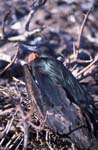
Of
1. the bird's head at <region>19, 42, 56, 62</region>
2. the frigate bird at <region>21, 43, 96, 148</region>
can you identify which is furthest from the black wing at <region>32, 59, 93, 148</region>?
the bird's head at <region>19, 42, 56, 62</region>

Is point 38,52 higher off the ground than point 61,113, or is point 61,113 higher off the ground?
point 38,52

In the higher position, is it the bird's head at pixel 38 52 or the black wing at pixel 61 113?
the bird's head at pixel 38 52

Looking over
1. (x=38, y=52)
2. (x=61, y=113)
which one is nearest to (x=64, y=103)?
(x=61, y=113)

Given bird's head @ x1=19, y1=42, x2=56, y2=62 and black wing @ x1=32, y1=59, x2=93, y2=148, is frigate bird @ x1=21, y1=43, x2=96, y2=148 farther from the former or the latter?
bird's head @ x1=19, y1=42, x2=56, y2=62

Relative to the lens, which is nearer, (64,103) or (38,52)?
(64,103)

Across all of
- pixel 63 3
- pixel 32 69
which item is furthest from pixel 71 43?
pixel 32 69

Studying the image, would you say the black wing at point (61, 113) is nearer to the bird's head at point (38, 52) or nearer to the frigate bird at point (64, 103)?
the frigate bird at point (64, 103)

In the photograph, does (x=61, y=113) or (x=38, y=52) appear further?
(x=38, y=52)

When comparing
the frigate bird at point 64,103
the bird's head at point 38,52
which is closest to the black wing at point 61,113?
the frigate bird at point 64,103

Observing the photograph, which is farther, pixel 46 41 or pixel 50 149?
pixel 46 41

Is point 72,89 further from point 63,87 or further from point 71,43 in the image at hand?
point 71,43

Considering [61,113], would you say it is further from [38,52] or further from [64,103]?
[38,52]
